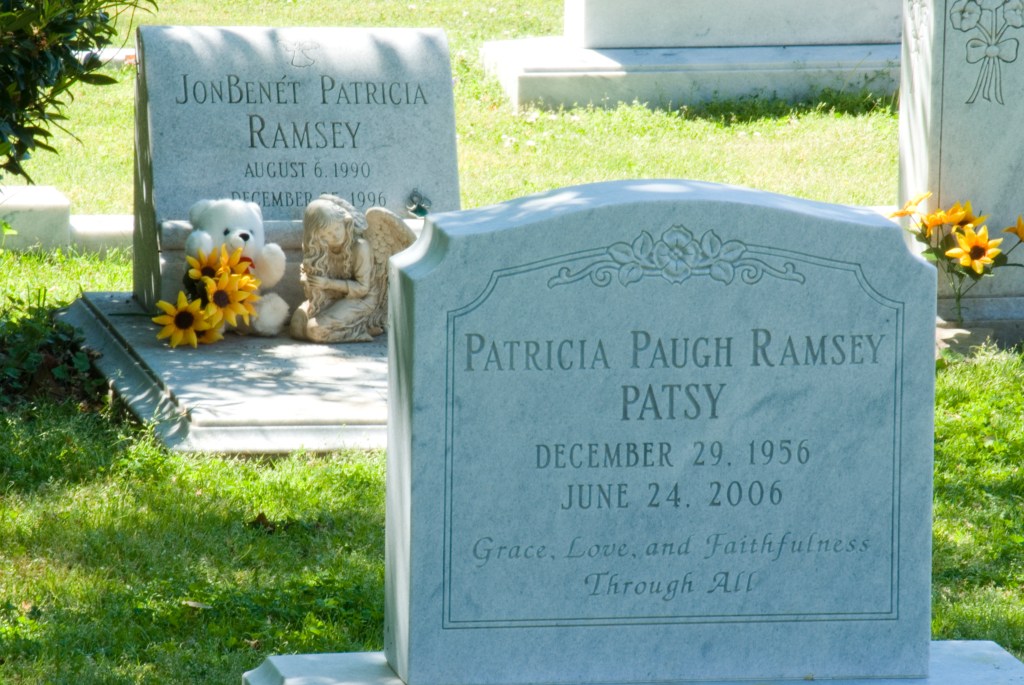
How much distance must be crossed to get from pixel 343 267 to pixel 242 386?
2.95 feet

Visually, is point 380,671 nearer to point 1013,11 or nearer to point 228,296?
point 228,296

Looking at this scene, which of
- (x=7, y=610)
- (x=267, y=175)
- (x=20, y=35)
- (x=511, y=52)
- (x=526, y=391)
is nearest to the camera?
(x=526, y=391)

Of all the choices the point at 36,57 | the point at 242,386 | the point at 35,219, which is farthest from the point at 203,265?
the point at 35,219

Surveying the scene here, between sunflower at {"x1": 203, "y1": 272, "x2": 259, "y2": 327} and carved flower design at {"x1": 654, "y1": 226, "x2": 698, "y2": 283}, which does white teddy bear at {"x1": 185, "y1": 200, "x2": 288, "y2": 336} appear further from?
carved flower design at {"x1": 654, "y1": 226, "x2": 698, "y2": 283}

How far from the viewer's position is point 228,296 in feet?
21.1

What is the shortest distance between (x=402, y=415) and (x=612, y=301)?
0.49 m

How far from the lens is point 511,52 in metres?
12.3

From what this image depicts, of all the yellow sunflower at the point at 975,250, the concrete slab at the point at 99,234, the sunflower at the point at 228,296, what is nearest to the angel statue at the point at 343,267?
the sunflower at the point at 228,296

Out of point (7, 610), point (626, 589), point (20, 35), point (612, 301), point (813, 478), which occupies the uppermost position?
point (20, 35)

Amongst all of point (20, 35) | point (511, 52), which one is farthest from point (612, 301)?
point (511, 52)

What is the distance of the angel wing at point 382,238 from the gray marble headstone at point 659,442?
330cm

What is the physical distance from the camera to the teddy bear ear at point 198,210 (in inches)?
259

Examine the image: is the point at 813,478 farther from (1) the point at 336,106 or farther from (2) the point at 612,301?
(1) the point at 336,106

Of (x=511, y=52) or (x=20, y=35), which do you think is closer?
(x=20, y=35)
